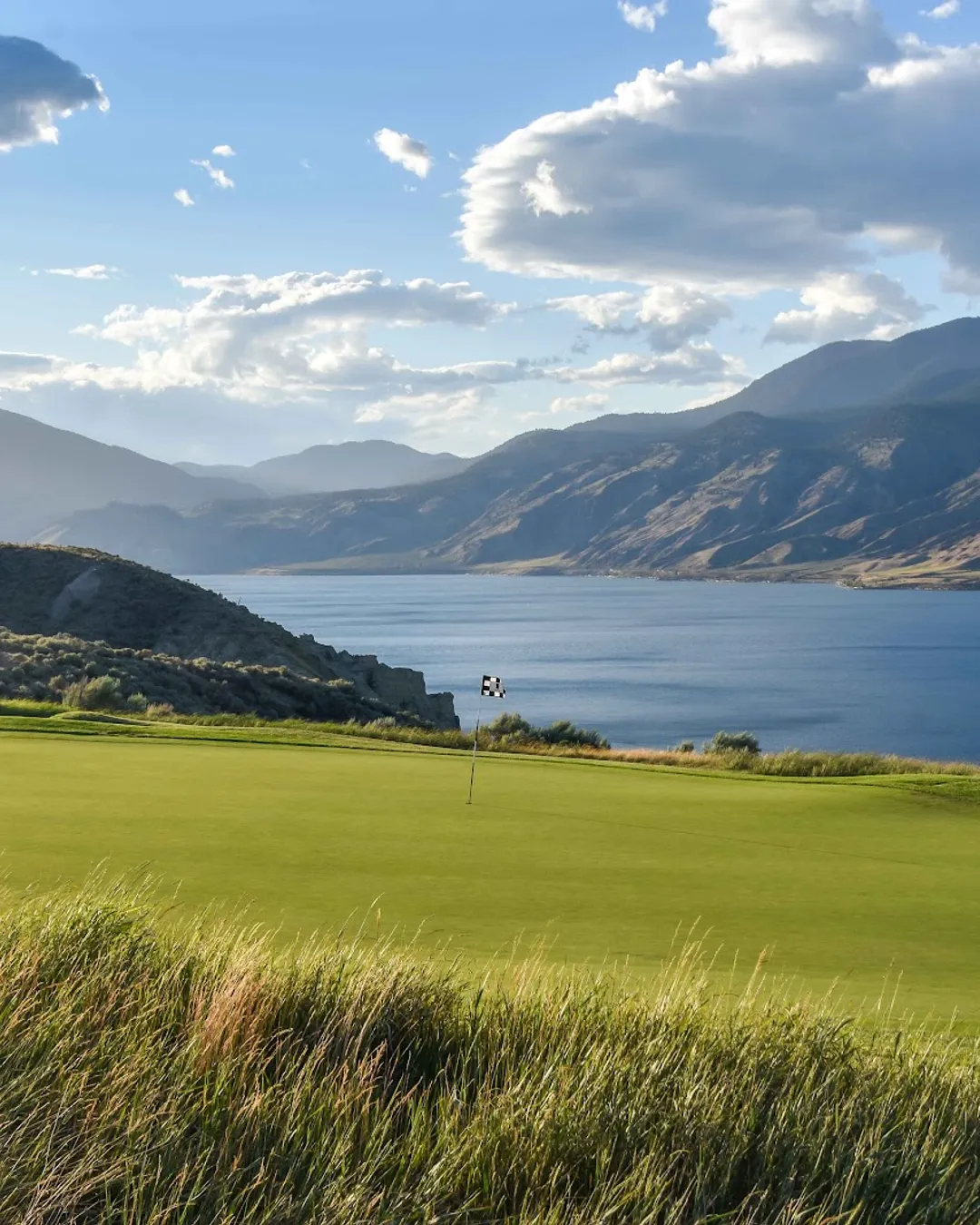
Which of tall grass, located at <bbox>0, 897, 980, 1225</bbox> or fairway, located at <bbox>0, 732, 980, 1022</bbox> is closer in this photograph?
tall grass, located at <bbox>0, 897, 980, 1225</bbox>

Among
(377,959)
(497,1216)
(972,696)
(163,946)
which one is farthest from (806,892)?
(972,696)

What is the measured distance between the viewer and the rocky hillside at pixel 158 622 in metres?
47.5

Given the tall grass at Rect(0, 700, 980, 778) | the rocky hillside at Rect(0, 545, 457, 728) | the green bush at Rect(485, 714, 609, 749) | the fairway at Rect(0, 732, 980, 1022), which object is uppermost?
the rocky hillside at Rect(0, 545, 457, 728)

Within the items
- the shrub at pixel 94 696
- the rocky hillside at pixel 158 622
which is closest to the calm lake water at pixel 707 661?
the rocky hillside at pixel 158 622

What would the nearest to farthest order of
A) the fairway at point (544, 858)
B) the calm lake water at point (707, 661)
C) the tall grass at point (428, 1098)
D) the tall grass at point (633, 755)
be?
1. the tall grass at point (428, 1098)
2. the fairway at point (544, 858)
3. the tall grass at point (633, 755)
4. the calm lake water at point (707, 661)

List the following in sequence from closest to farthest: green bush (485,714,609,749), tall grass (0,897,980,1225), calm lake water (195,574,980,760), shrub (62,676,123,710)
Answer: tall grass (0,897,980,1225) → shrub (62,676,123,710) → green bush (485,714,609,749) → calm lake water (195,574,980,760)

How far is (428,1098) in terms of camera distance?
409cm

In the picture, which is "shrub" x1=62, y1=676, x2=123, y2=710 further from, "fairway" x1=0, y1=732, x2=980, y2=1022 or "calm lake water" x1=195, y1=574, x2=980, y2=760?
"calm lake water" x1=195, y1=574, x2=980, y2=760

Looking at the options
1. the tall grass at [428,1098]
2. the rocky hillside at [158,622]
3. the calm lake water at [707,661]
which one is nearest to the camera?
the tall grass at [428,1098]

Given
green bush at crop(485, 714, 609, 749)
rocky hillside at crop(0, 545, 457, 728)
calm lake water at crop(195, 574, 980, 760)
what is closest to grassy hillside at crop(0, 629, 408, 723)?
green bush at crop(485, 714, 609, 749)

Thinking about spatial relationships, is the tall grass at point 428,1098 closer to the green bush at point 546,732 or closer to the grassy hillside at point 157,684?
the grassy hillside at point 157,684

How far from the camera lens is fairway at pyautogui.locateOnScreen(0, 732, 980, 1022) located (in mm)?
6383

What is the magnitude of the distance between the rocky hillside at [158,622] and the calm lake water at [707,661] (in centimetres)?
924

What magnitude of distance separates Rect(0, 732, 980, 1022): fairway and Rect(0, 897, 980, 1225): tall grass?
1.23 m
